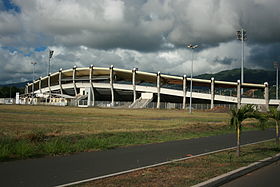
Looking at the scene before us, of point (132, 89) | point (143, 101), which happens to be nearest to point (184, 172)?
point (143, 101)

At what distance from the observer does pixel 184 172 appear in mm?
7848

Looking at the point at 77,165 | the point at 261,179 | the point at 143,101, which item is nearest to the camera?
the point at 261,179

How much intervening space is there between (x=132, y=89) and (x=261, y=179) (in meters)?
79.5

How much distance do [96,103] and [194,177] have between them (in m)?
83.7

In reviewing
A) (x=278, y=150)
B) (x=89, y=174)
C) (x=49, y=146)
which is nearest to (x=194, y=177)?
(x=89, y=174)

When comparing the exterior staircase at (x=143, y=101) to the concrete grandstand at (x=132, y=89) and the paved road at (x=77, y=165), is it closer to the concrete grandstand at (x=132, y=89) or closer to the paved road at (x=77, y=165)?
the concrete grandstand at (x=132, y=89)

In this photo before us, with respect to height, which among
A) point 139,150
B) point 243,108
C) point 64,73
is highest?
point 64,73

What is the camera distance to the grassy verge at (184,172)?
671 cm

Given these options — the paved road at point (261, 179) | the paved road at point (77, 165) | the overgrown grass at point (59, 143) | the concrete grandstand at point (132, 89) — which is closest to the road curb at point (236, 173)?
the paved road at point (261, 179)

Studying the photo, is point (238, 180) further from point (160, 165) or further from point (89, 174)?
point (89, 174)

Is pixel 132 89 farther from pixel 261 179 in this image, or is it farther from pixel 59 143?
pixel 261 179

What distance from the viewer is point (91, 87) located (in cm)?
9212

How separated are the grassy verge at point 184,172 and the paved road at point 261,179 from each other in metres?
0.49

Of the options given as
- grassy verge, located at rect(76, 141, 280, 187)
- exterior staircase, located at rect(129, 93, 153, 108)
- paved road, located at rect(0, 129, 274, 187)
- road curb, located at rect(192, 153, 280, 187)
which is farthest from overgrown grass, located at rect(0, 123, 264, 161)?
exterior staircase, located at rect(129, 93, 153, 108)
